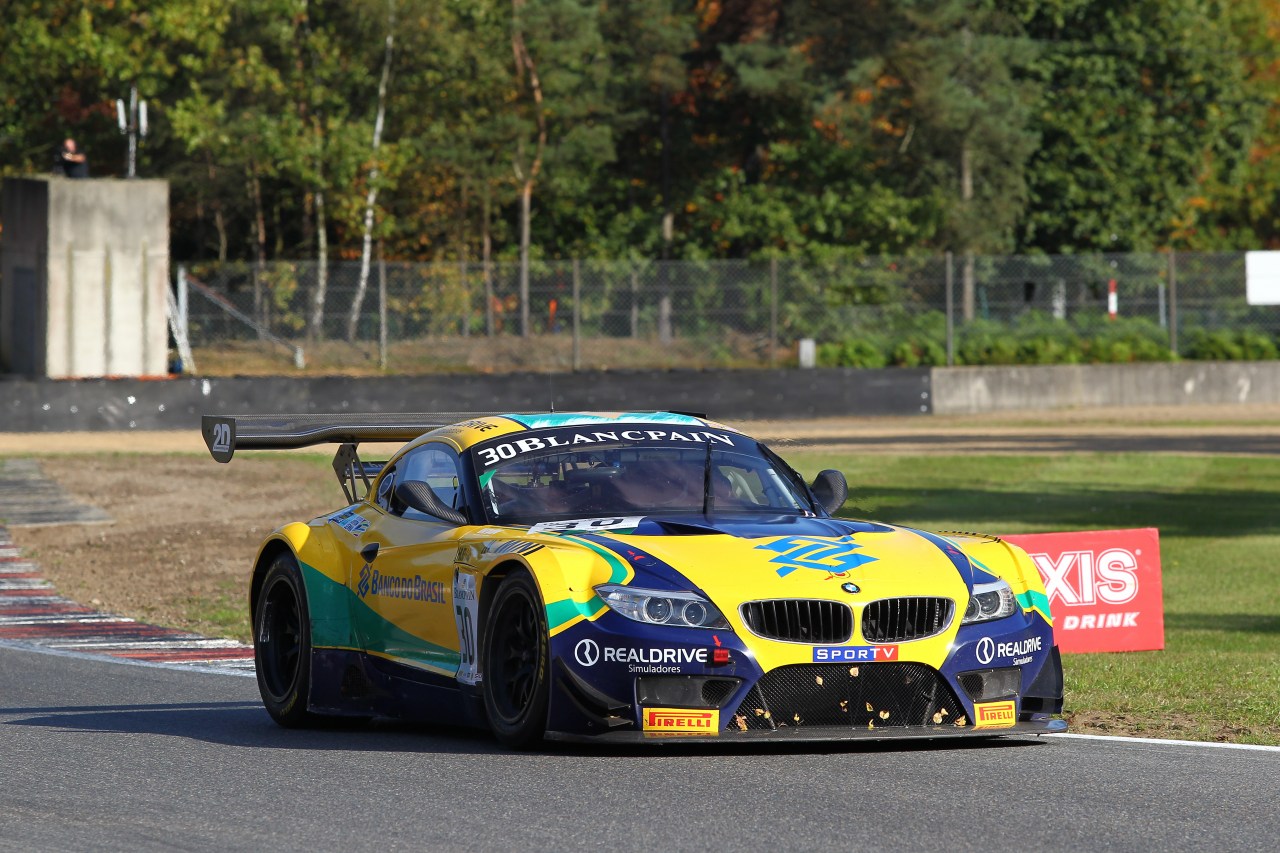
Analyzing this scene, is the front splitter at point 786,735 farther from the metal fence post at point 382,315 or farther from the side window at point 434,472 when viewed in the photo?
the metal fence post at point 382,315

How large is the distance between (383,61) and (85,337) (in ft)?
49.7

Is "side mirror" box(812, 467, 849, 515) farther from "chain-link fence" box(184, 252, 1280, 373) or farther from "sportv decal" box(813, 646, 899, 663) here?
"chain-link fence" box(184, 252, 1280, 373)

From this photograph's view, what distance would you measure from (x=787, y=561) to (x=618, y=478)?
4.14 feet

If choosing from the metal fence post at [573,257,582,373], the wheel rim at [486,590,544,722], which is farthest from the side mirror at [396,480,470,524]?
the metal fence post at [573,257,582,373]

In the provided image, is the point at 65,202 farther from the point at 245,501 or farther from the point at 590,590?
the point at 590,590

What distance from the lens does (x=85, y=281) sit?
3519 cm

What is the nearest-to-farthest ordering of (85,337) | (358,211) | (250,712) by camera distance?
(250,712)
(85,337)
(358,211)

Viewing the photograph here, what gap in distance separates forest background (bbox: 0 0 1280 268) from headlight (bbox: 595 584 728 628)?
3627cm

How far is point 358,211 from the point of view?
152 feet

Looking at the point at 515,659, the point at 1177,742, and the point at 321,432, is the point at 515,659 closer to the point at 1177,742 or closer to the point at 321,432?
the point at 321,432

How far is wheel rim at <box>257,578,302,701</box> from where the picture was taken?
938 centimetres

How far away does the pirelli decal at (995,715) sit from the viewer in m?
7.63

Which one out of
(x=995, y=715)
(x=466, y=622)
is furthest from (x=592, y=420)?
(x=995, y=715)

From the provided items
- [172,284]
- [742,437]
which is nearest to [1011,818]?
[742,437]
